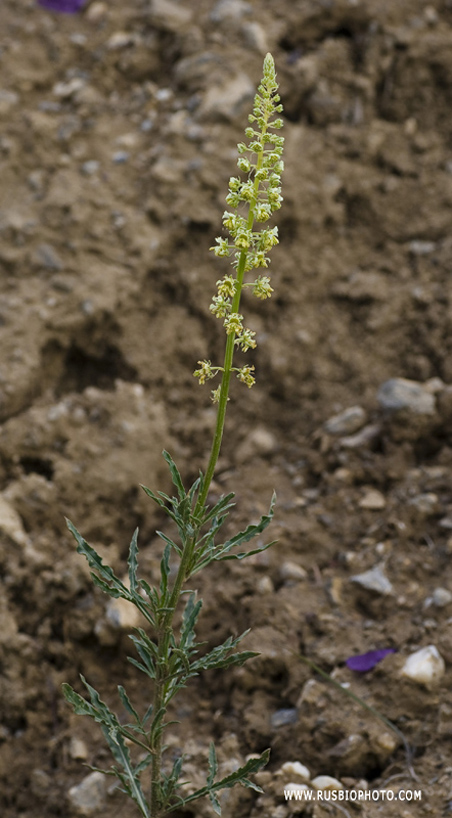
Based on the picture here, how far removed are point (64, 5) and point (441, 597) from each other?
4.62m

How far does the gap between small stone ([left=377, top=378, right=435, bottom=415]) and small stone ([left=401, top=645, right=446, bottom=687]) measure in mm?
1261

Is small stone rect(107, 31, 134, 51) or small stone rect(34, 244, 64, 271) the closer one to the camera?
small stone rect(34, 244, 64, 271)

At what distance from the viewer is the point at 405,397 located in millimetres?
4027

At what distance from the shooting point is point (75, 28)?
5.42m

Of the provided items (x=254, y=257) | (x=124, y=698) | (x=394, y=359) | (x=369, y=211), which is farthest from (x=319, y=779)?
(x=369, y=211)

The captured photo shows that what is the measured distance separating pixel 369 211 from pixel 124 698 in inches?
134

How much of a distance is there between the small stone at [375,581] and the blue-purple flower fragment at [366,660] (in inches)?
11.3

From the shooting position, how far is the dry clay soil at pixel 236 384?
3.26 meters


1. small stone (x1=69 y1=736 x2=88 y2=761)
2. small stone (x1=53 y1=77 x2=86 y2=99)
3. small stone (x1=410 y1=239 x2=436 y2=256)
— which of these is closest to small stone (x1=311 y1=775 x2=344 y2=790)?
small stone (x1=69 y1=736 x2=88 y2=761)

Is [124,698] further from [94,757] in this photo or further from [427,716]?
[427,716]

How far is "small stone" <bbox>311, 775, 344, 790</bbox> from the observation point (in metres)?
2.90

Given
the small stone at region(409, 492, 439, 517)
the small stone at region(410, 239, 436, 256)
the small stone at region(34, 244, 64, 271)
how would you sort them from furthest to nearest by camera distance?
the small stone at region(410, 239, 436, 256) → the small stone at region(34, 244, 64, 271) → the small stone at region(409, 492, 439, 517)

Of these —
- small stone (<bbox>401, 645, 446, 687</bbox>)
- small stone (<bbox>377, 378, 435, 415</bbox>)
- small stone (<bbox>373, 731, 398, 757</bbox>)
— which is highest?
small stone (<bbox>377, 378, 435, 415</bbox>)

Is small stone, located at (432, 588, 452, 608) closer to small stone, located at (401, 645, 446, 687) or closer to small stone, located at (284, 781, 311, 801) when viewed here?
small stone, located at (401, 645, 446, 687)
